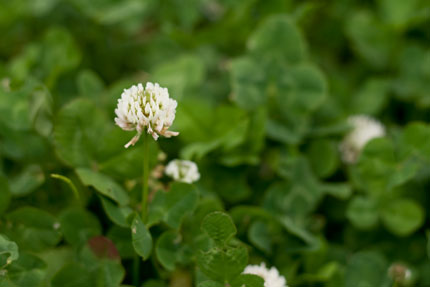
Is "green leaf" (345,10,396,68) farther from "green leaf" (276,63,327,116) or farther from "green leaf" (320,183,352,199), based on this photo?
"green leaf" (320,183,352,199)

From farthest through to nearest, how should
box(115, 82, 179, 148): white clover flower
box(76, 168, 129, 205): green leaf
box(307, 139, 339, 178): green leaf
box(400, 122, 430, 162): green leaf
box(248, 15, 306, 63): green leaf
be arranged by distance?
box(248, 15, 306, 63): green leaf, box(307, 139, 339, 178): green leaf, box(400, 122, 430, 162): green leaf, box(76, 168, 129, 205): green leaf, box(115, 82, 179, 148): white clover flower

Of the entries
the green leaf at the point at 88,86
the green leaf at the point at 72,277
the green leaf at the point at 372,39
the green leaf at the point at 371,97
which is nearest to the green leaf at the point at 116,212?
the green leaf at the point at 72,277

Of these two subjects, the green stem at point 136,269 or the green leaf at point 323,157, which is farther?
the green leaf at point 323,157

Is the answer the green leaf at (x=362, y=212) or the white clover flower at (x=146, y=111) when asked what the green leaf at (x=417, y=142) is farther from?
the white clover flower at (x=146, y=111)

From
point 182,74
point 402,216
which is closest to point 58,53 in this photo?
point 182,74

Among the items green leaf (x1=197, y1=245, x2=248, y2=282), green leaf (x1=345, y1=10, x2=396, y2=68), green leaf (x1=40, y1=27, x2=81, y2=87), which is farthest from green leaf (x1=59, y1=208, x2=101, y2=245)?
green leaf (x1=345, y1=10, x2=396, y2=68)
